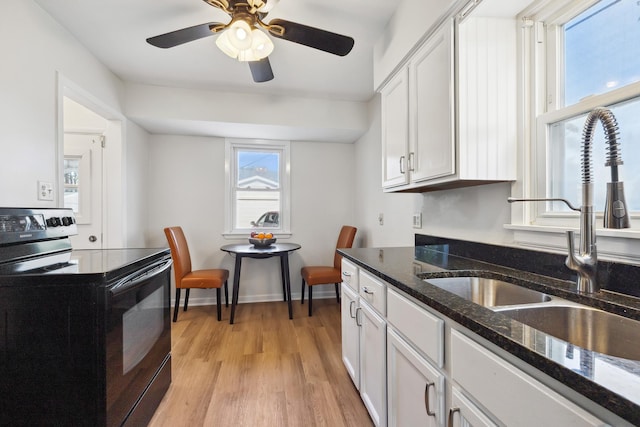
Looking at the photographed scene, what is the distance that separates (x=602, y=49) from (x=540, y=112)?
0.28 m

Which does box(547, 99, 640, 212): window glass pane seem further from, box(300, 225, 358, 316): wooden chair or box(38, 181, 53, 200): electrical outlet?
box(38, 181, 53, 200): electrical outlet

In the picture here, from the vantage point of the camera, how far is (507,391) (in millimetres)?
610

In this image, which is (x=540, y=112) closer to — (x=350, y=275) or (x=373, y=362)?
(x=350, y=275)

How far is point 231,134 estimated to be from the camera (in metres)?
3.34

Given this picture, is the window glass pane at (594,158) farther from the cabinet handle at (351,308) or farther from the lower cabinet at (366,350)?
the cabinet handle at (351,308)

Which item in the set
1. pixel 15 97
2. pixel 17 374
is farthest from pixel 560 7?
pixel 15 97

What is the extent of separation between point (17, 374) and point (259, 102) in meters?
2.66

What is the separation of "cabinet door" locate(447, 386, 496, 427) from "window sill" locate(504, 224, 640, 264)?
2.41 ft

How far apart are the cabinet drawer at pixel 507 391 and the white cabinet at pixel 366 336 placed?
1.67 feet

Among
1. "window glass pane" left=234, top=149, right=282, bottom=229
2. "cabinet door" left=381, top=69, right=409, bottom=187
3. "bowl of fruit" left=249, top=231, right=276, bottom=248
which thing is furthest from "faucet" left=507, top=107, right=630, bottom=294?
"window glass pane" left=234, top=149, right=282, bottom=229

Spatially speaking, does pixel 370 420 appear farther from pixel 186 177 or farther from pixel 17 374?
pixel 186 177

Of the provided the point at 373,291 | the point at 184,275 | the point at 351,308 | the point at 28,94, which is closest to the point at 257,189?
the point at 184,275

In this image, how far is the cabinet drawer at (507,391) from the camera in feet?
1.65

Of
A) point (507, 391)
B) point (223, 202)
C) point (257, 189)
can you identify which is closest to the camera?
point (507, 391)
